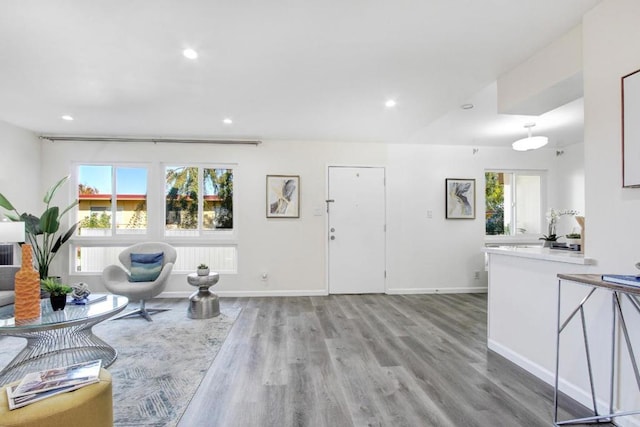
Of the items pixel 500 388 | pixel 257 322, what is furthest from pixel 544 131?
pixel 257 322

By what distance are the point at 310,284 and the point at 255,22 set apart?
366cm

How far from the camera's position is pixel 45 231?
4027 millimetres

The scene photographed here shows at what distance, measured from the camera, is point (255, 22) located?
77.7 inches

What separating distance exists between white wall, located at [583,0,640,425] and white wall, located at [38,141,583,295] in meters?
3.12

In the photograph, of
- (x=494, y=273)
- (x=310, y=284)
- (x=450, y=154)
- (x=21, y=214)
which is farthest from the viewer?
(x=450, y=154)

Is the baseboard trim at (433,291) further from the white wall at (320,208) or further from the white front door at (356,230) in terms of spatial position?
the white front door at (356,230)

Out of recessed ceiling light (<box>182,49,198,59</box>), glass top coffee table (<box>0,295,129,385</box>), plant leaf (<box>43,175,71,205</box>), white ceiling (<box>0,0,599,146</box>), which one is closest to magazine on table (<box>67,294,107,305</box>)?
glass top coffee table (<box>0,295,129,385</box>)

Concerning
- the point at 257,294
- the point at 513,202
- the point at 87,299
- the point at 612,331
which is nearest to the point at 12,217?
the point at 87,299

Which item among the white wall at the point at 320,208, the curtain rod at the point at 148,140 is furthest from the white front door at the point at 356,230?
the curtain rod at the point at 148,140

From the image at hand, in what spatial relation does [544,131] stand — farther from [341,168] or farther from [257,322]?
[257,322]

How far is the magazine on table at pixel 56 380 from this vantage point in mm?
1293

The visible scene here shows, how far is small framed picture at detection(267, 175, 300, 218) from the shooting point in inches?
189

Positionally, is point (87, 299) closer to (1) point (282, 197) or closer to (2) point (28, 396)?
(2) point (28, 396)

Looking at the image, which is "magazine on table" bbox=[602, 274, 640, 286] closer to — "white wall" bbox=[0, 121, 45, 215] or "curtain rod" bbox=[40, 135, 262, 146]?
"curtain rod" bbox=[40, 135, 262, 146]
